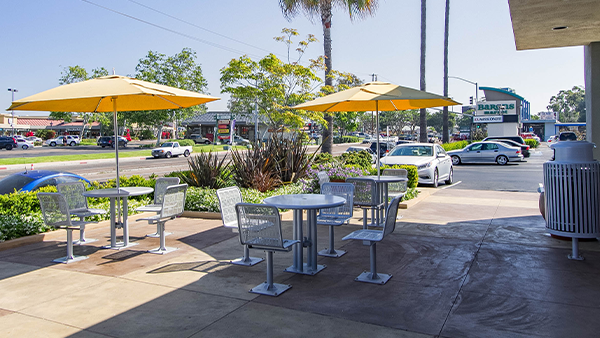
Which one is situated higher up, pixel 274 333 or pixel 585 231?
pixel 585 231

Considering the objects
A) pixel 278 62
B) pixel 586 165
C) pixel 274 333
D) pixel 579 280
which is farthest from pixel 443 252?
pixel 278 62

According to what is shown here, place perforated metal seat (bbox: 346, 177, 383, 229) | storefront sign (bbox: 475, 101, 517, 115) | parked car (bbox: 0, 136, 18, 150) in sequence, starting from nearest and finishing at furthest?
perforated metal seat (bbox: 346, 177, 383, 229) → storefront sign (bbox: 475, 101, 517, 115) → parked car (bbox: 0, 136, 18, 150)

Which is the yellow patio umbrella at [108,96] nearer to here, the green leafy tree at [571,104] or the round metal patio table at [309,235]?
the round metal patio table at [309,235]

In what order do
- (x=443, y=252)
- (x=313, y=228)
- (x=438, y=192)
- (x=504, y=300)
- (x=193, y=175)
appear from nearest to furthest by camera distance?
(x=504, y=300)
(x=313, y=228)
(x=443, y=252)
(x=193, y=175)
(x=438, y=192)

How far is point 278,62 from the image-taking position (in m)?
18.3

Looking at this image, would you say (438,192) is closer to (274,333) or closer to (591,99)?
(591,99)

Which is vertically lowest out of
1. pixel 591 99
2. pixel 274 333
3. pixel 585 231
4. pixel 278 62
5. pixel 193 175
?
pixel 274 333

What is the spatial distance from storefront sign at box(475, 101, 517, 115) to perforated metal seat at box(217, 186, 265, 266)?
40955 millimetres

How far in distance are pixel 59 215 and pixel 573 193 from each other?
701 cm

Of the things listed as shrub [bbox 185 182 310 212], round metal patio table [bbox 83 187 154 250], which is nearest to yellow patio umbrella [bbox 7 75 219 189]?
round metal patio table [bbox 83 187 154 250]

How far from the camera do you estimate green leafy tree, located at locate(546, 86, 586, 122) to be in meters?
115

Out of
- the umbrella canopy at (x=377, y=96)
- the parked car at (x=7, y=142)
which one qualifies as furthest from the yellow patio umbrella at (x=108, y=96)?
the parked car at (x=7, y=142)

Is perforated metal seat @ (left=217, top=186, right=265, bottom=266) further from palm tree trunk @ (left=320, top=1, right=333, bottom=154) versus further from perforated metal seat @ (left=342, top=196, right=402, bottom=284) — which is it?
palm tree trunk @ (left=320, top=1, right=333, bottom=154)

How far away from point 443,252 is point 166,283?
3.87 meters
